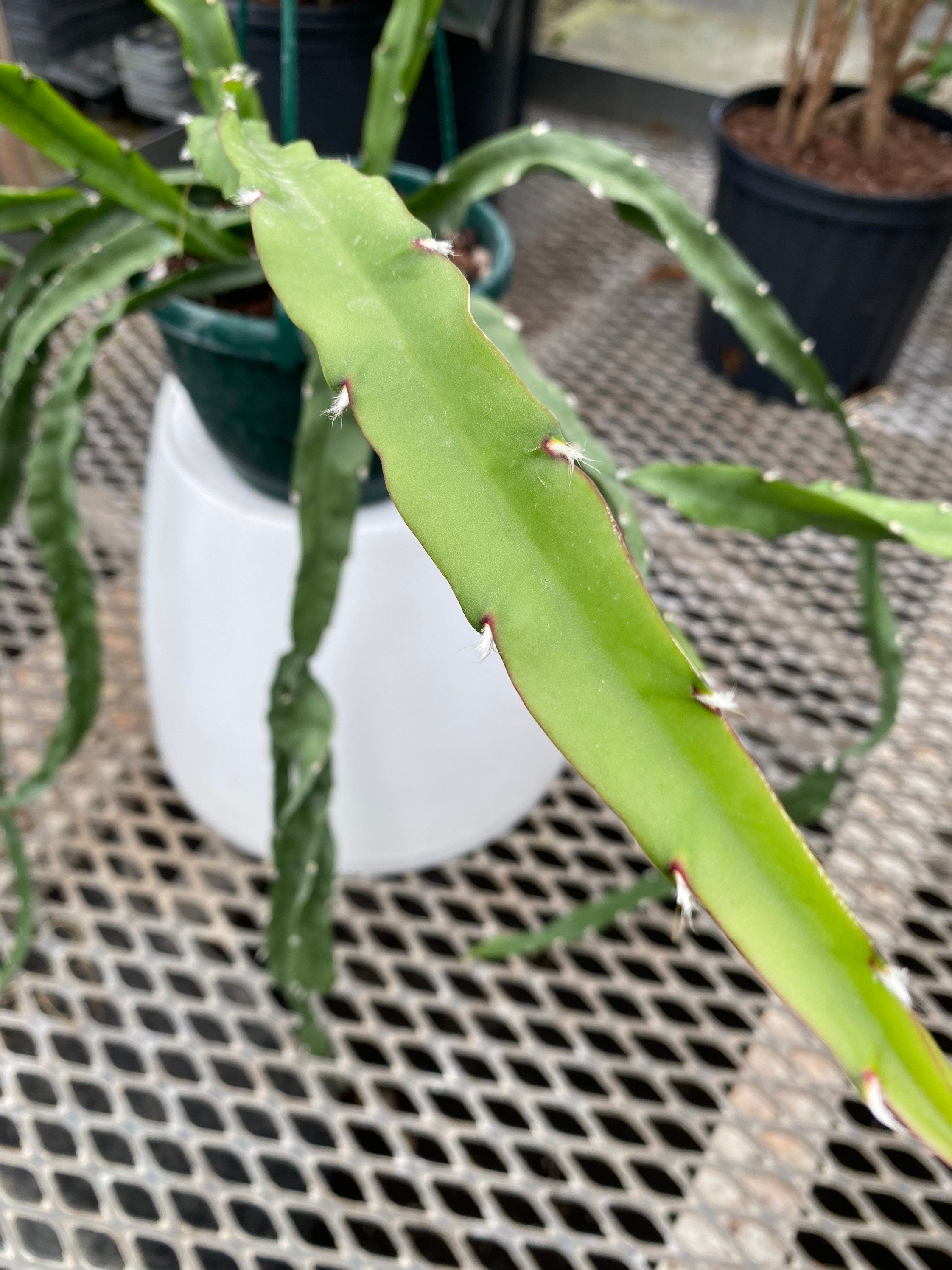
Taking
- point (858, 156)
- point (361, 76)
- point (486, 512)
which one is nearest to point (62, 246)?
point (486, 512)

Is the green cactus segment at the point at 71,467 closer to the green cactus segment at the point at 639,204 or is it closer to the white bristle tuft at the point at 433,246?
the green cactus segment at the point at 639,204

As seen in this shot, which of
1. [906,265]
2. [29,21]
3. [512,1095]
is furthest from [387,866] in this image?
[29,21]

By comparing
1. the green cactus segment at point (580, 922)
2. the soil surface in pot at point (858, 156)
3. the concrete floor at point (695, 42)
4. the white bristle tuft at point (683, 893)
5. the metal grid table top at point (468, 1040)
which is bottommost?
the metal grid table top at point (468, 1040)

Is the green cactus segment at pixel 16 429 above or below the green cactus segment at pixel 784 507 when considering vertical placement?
below

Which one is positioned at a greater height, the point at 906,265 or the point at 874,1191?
the point at 906,265

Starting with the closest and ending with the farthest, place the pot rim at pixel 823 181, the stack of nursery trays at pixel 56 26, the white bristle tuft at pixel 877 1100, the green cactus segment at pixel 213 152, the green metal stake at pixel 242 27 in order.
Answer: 1. the white bristle tuft at pixel 877 1100
2. the green cactus segment at pixel 213 152
3. the green metal stake at pixel 242 27
4. the pot rim at pixel 823 181
5. the stack of nursery trays at pixel 56 26

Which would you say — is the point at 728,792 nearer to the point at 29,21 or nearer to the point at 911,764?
the point at 911,764

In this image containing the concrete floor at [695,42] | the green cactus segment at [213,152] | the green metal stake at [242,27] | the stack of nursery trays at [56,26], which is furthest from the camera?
the concrete floor at [695,42]

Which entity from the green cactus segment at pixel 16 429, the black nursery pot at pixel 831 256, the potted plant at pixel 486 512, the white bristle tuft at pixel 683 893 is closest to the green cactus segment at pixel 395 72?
the potted plant at pixel 486 512
